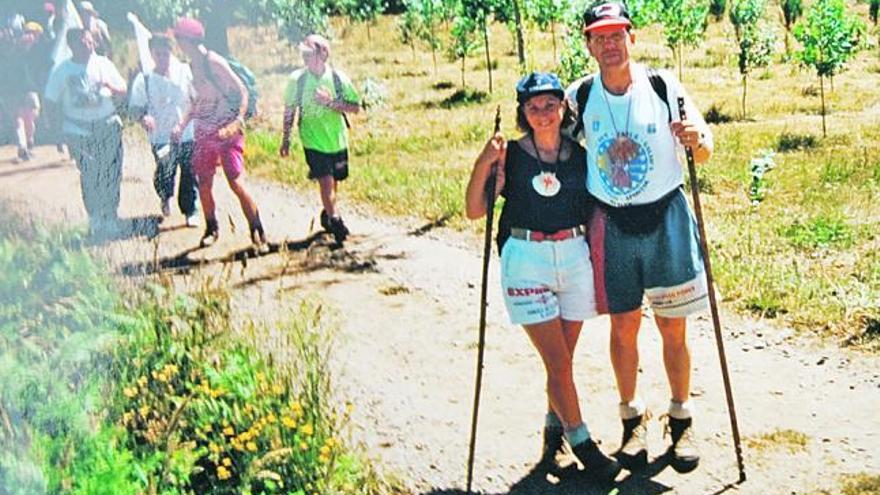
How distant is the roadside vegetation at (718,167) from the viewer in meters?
5.34

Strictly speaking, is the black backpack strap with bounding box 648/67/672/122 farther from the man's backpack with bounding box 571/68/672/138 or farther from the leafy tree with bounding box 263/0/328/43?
the leafy tree with bounding box 263/0/328/43

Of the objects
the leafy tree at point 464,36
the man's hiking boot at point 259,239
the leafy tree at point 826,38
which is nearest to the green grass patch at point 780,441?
the man's hiking boot at point 259,239

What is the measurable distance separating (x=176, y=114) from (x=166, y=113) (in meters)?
0.04

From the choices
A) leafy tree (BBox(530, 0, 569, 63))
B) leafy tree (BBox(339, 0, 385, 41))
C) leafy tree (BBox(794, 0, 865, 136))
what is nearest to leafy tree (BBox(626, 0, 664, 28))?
leafy tree (BBox(530, 0, 569, 63))

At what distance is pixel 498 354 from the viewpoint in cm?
523

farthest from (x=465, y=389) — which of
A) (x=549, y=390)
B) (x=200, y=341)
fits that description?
(x=200, y=341)

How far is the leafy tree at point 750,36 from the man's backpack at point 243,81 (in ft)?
23.2

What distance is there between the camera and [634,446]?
4.20 metres

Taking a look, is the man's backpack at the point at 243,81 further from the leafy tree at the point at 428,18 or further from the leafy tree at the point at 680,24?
Answer: the leafy tree at the point at 680,24

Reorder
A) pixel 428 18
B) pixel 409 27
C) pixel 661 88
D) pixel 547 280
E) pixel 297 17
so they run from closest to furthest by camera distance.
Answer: pixel 661 88, pixel 547 280, pixel 297 17, pixel 409 27, pixel 428 18

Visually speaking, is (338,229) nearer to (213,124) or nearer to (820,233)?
(213,124)

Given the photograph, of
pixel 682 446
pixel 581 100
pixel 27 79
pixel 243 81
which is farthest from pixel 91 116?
pixel 682 446

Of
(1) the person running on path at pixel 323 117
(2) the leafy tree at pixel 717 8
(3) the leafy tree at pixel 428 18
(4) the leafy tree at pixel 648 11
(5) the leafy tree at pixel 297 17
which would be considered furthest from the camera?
(2) the leafy tree at pixel 717 8

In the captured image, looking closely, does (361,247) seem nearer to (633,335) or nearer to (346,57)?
(346,57)
